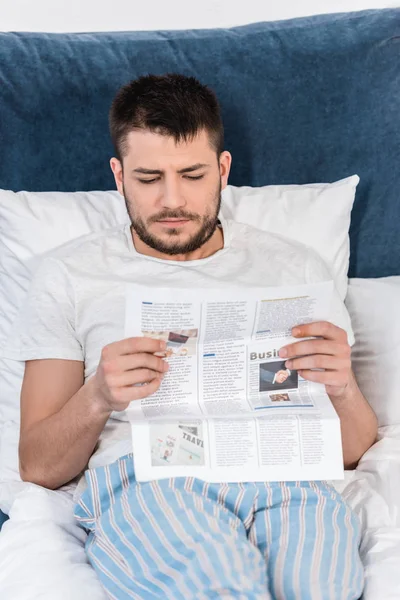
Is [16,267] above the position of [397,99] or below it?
below

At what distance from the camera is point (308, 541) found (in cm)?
129

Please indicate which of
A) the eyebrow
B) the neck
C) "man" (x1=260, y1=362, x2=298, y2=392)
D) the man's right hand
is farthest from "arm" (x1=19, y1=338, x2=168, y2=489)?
the eyebrow

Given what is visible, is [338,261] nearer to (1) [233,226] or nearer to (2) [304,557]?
(1) [233,226]

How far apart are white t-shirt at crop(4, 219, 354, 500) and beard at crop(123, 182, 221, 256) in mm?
31

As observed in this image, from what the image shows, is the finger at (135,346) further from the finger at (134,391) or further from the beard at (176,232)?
the beard at (176,232)

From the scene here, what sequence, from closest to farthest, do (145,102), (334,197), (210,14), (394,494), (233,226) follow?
(394,494)
(145,102)
(233,226)
(334,197)
(210,14)

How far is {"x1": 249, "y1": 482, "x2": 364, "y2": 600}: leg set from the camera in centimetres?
124

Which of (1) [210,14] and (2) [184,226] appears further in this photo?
(1) [210,14]

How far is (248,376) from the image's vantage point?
1.35m

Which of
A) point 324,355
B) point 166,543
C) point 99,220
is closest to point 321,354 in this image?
point 324,355

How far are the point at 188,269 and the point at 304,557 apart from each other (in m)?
0.62

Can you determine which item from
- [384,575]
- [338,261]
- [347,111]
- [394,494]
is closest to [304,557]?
[384,575]

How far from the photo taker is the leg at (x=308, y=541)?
124 cm

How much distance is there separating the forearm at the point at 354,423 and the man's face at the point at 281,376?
15 cm
